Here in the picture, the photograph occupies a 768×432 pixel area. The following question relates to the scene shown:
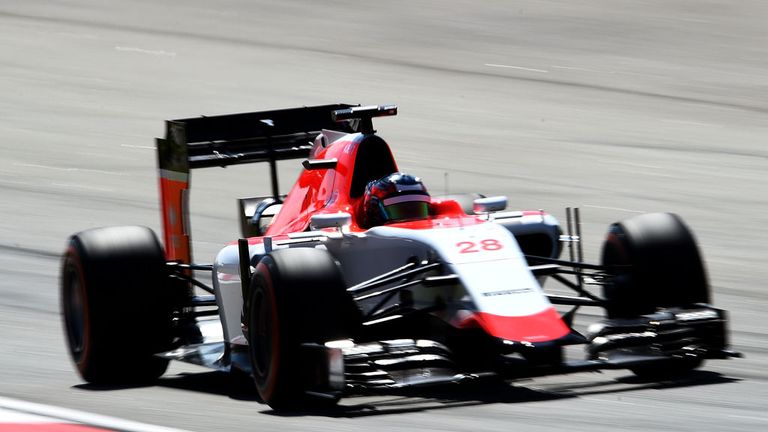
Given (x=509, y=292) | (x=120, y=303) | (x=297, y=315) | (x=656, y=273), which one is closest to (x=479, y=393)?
(x=509, y=292)

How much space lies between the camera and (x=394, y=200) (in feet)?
28.9

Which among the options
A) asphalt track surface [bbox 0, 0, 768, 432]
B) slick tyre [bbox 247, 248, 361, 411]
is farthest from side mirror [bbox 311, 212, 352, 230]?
asphalt track surface [bbox 0, 0, 768, 432]

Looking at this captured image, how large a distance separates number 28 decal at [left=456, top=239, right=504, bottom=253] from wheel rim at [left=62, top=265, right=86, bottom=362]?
2.57 m

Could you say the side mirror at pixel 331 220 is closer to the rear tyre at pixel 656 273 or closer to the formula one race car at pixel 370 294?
the formula one race car at pixel 370 294

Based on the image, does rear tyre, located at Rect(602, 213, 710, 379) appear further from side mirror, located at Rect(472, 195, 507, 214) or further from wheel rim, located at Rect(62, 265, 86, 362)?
wheel rim, located at Rect(62, 265, 86, 362)

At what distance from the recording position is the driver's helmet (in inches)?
347

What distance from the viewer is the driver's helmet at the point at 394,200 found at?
8812 mm

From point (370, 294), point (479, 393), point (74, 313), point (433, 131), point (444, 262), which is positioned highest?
point (433, 131)

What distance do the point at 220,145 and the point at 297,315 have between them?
3434 millimetres

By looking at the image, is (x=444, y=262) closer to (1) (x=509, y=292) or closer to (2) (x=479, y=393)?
(1) (x=509, y=292)

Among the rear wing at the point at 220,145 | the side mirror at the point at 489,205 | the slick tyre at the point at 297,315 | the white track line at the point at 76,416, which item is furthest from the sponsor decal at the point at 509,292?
the rear wing at the point at 220,145

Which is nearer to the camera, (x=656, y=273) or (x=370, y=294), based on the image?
(x=370, y=294)

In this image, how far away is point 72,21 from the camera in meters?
26.1

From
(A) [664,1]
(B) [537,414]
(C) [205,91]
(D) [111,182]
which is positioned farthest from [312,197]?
(A) [664,1]
